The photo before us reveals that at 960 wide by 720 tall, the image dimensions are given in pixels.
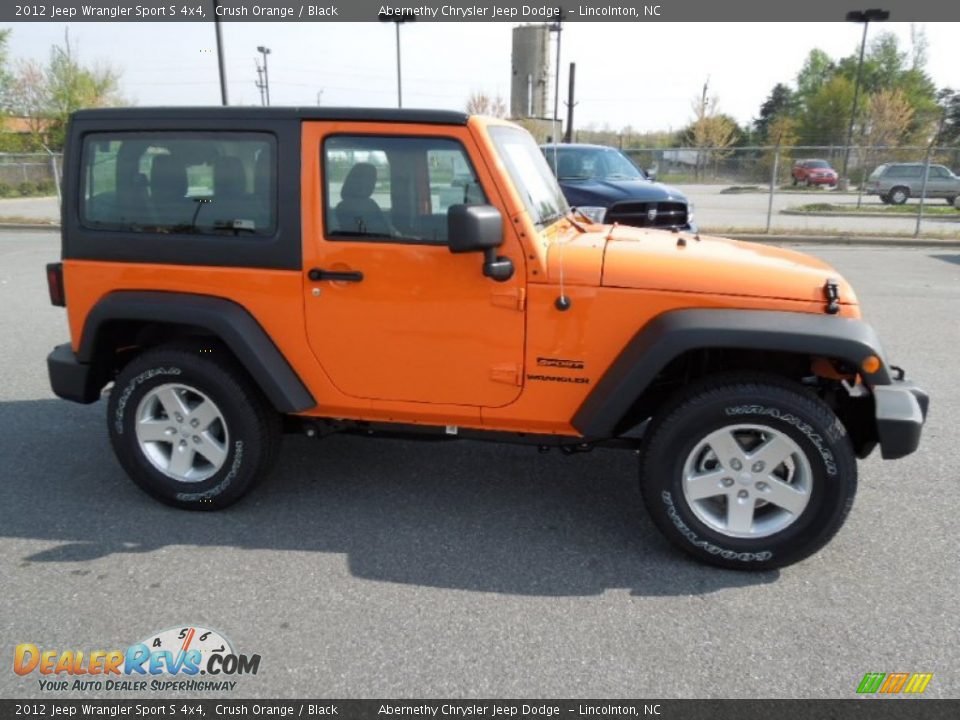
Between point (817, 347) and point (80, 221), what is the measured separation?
3548mm

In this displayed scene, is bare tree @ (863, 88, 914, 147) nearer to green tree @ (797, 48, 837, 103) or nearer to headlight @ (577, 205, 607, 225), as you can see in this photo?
green tree @ (797, 48, 837, 103)

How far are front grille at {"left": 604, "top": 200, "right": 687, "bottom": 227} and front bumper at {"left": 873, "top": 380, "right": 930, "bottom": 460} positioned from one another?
6448 mm

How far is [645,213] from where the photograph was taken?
929cm

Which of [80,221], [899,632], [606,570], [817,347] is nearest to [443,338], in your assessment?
[606,570]

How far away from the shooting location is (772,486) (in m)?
3.03

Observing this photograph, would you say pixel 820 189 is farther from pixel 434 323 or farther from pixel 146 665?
pixel 146 665

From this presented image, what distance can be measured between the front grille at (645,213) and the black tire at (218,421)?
6.53 metres

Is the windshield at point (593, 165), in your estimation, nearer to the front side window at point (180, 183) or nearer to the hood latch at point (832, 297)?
the front side window at point (180, 183)

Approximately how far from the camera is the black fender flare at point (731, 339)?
2.84 meters

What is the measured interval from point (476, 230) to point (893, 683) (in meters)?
2.26

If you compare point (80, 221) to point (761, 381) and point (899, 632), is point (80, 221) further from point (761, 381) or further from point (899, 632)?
point (899, 632)

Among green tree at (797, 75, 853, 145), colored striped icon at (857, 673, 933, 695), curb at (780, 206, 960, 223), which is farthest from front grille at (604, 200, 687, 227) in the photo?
green tree at (797, 75, 853, 145)

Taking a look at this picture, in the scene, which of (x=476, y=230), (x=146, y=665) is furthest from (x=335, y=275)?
(x=146, y=665)

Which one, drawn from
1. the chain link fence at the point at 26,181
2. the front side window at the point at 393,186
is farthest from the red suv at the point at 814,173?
the front side window at the point at 393,186
